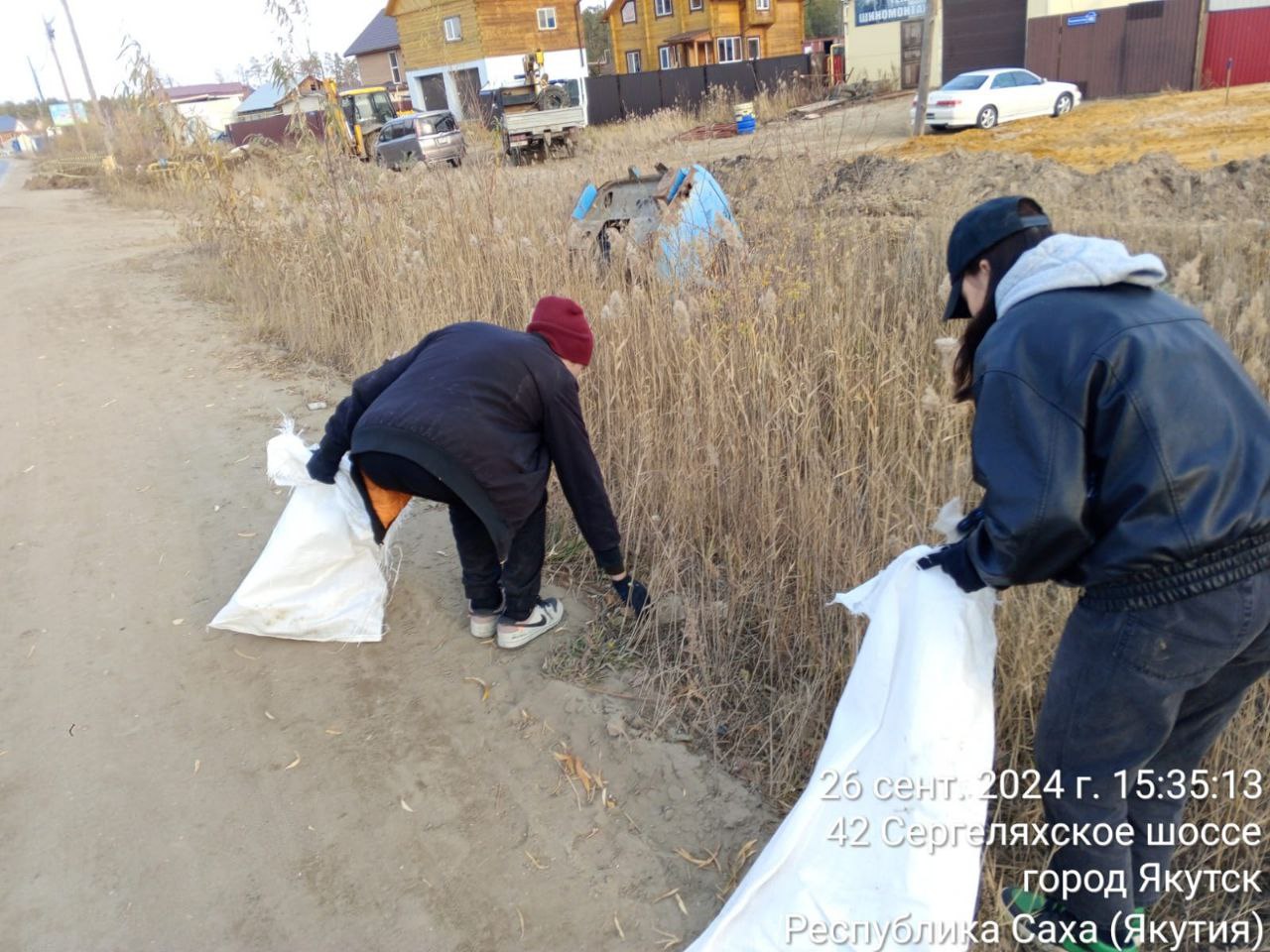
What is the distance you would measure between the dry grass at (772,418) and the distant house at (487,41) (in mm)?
28710

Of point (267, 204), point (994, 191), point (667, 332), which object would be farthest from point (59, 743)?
point (994, 191)

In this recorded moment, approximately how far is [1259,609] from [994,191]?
7898 mm

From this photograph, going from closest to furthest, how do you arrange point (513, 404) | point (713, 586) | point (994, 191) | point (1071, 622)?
point (1071, 622) < point (513, 404) < point (713, 586) < point (994, 191)

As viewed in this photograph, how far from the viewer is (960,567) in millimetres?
1708

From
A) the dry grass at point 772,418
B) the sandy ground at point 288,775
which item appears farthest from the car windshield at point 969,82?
the sandy ground at point 288,775

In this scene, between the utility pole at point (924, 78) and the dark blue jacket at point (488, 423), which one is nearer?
the dark blue jacket at point (488, 423)

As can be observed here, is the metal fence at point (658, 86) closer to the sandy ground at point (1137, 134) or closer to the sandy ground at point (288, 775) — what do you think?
the sandy ground at point (1137, 134)

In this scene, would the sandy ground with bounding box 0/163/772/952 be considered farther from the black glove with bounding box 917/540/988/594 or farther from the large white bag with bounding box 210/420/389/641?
the black glove with bounding box 917/540/988/594

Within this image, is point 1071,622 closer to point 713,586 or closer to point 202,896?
point 713,586

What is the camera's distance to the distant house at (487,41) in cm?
3272

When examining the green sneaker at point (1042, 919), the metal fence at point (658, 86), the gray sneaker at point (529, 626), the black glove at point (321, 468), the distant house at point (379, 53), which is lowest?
the green sneaker at point (1042, 919)

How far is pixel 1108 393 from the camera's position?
144 centimetres

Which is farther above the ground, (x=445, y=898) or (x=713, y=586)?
(x=713, y=586)

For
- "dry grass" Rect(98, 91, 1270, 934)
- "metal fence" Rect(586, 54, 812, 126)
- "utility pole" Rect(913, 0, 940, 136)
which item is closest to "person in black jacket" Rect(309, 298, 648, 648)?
"dry grass" Rect(98, 91, 1270, 934)
